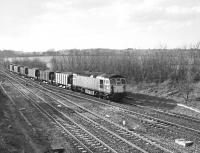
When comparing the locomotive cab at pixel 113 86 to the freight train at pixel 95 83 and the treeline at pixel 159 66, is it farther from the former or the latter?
the treeline at pixel 159 66

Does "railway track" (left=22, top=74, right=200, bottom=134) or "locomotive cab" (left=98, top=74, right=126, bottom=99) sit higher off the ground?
"locomotive cab" (left=98, top=74, right=126, bottom=99)

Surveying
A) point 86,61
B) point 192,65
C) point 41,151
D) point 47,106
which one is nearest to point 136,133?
point 41,151

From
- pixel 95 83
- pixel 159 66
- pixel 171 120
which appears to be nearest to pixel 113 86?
pixel 95 83

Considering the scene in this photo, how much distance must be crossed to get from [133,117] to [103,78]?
9.80m

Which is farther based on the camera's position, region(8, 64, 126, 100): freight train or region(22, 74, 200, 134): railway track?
region(8, 64, 126, 100): freight train

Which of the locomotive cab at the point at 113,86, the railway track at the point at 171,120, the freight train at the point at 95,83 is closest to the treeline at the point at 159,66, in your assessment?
the freight train at the point at 95,83

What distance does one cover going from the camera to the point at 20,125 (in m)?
18.2

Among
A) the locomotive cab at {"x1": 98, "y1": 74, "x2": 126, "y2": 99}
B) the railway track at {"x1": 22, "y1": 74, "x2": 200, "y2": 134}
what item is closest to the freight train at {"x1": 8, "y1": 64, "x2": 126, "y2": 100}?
the locomotive cab at {"x1": 98, "y1": 74, "x2": 126, "y2": 99}

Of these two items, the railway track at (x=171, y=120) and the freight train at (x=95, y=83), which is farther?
the freight train at (x=95, y=83)

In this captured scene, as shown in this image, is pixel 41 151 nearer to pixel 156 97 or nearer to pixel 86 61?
pixel 156 97

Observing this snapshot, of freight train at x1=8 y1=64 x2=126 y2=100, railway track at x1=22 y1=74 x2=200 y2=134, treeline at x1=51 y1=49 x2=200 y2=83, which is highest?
treeline at x1=51 y1=49 x2=200 y2=83

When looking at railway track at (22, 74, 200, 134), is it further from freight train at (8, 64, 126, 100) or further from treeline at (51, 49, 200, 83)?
treeline at (51, 49, 200, 83)

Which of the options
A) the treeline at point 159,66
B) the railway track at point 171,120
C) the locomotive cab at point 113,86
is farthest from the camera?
the treeline at point 159,66

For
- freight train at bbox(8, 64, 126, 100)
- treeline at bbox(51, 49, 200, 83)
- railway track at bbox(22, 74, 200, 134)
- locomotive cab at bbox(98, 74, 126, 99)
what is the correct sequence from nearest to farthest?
1. railway track at bbox(22, 74, 200, 134)
2. locomotive cab at bbox(98, 74, 126, 99)
3. freight train at bbox(8, 64, 126, 100)
4. treeline at bbox(51, 49, 200, 83)
